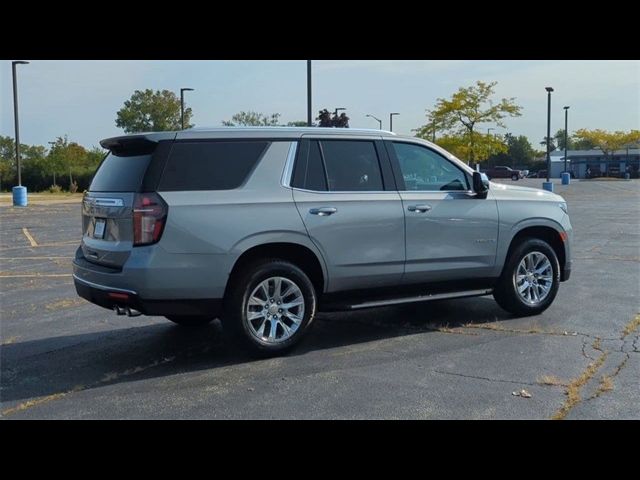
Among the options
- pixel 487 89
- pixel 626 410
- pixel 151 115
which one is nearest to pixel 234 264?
pixel 626 410

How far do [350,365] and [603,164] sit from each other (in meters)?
87.8

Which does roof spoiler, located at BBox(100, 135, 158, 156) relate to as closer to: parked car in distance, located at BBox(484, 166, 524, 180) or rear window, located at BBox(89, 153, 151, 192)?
rear window, located at BBox(89, 153, 151, 192)

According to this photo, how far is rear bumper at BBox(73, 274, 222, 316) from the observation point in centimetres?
523

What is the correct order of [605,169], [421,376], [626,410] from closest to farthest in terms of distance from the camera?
[626,410] → [421,376] → [605,169]

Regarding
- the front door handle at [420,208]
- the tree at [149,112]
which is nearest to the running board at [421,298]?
the front door handle at [420,208]

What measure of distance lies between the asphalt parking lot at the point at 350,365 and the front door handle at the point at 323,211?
127 cm

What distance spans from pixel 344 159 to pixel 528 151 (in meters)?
105

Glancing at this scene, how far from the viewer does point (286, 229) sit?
567cm

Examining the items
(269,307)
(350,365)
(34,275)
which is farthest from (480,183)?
(34,275)

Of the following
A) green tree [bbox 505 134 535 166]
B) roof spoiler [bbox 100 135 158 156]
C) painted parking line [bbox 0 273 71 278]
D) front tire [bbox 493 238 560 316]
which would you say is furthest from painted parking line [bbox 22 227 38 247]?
green tree [bbox 505 134 535 166]

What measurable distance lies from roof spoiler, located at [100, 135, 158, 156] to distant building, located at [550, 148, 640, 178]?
75920mm

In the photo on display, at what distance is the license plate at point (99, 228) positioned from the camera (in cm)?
558

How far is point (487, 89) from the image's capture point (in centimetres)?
4172

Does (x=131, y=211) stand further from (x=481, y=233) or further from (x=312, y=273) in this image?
(x=481, y=233)
